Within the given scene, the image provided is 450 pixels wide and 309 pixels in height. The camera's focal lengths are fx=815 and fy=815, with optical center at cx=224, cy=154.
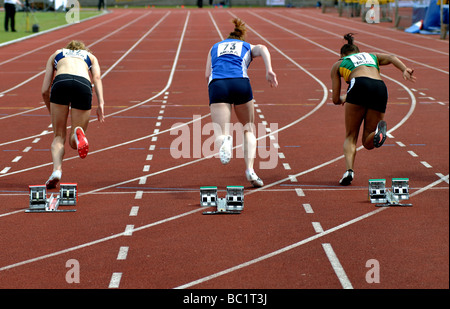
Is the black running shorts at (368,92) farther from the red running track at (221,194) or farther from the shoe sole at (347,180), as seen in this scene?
the red running track at (221,194)

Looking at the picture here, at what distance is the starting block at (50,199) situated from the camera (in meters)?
8.74

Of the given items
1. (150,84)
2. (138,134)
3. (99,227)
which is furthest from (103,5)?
(99,227)

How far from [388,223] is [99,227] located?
2.93 meters

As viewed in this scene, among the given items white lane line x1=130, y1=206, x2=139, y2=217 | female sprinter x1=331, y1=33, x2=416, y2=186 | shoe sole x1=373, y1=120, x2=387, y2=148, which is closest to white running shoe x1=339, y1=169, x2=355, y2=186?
female sprinter x1=331, y1=33, x2=416, y2=186

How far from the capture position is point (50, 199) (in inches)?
354

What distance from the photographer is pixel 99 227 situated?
824cm

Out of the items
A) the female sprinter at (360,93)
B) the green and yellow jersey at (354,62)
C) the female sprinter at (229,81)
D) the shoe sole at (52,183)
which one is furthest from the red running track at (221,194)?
the green and yellow jersey at (354,62)

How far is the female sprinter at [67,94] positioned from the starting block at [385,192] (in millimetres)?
3310

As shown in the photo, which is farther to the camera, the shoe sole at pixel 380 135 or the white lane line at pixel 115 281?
the shoe sole at pixel 380 135

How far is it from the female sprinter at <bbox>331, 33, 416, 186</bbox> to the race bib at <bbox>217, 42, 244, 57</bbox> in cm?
119

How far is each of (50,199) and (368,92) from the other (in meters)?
3.90

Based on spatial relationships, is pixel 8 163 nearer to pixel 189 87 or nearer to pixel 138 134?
pixel 138 134

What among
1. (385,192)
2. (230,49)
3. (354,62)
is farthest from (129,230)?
(354,62)
